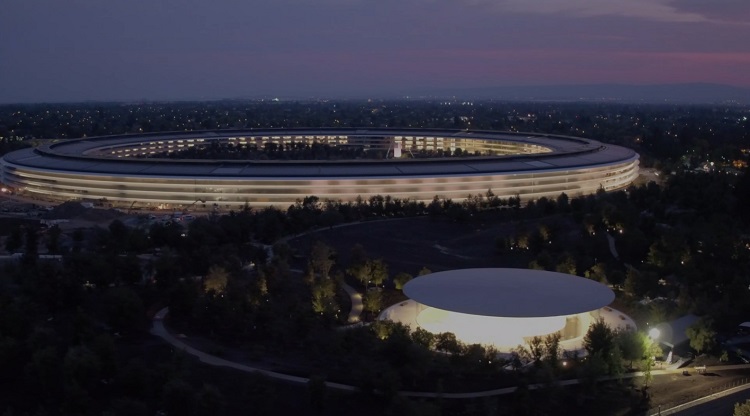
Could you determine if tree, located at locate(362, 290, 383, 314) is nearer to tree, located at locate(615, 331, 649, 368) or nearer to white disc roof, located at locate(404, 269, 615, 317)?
white disc roof, located at locate(404, 269, 615, 317)

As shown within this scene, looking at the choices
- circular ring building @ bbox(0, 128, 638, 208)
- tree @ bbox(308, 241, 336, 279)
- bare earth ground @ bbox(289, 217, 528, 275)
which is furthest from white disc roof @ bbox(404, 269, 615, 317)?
circular ring building @ bbox(0, 128, 638, 208)

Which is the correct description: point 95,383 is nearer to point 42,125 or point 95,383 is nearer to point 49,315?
point 49,315

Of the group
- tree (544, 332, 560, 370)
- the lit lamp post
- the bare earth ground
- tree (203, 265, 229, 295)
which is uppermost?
tree (203, 265, 229, 295)

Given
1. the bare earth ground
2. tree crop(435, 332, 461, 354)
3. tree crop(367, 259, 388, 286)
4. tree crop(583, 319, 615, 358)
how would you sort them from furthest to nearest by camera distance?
the bare earth ground → tree crop(367, 259, 388, 286) → tree crop(435, 332, 461, 354) → tree crop(583, 319, 615, 358)

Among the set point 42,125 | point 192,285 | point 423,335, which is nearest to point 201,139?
point 42,125

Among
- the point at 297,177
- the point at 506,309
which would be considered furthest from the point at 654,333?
the point at 297,177

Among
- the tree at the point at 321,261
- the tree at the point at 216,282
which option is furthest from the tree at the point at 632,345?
the tree at the point at 216,282

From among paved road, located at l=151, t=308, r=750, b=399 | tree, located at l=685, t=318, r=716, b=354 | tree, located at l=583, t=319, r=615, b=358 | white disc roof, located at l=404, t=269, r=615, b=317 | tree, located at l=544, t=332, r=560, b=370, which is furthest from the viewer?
white disc roof, located at l=404, t=269, r=615, b=317

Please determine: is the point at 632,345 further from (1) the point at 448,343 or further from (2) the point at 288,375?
(2) the point at 288,375
